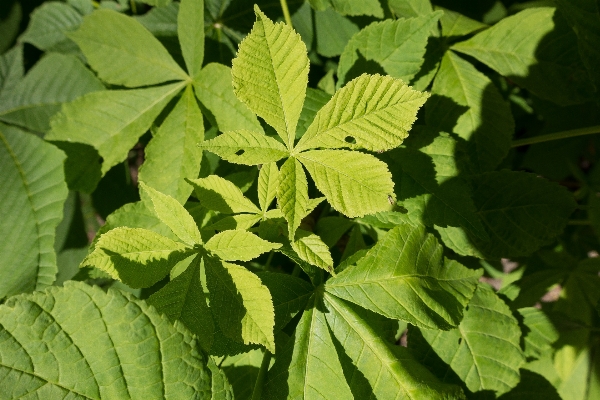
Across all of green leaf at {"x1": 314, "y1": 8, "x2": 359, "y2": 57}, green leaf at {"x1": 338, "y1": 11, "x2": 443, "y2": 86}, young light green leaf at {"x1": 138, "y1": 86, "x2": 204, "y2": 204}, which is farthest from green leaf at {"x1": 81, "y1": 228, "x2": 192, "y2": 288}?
green leaf at {"x1": 314, "y1": 8, "x2": 359, "y2": 57}

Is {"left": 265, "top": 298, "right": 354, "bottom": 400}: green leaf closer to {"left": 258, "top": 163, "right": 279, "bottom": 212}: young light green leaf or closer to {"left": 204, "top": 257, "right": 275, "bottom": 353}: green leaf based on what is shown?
{"left": 204, "top": 257, "right": 275, "bottom": 353}: green leaf

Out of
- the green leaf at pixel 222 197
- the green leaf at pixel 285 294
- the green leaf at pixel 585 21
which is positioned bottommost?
the green leaf at pixel 285 294

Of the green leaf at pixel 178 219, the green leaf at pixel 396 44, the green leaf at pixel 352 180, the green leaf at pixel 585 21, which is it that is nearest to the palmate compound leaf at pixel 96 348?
the green leaf at pixel 178 219

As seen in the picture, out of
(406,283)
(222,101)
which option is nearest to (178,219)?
(222,101)

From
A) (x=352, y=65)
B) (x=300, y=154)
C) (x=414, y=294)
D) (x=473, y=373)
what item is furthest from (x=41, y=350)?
(x=473, y=373)

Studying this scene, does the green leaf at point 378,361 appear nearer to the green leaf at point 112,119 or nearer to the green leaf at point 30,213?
the green leaf at point 112,119

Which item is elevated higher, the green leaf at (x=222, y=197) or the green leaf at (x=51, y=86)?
the green leaf at (x=51, y=86)
